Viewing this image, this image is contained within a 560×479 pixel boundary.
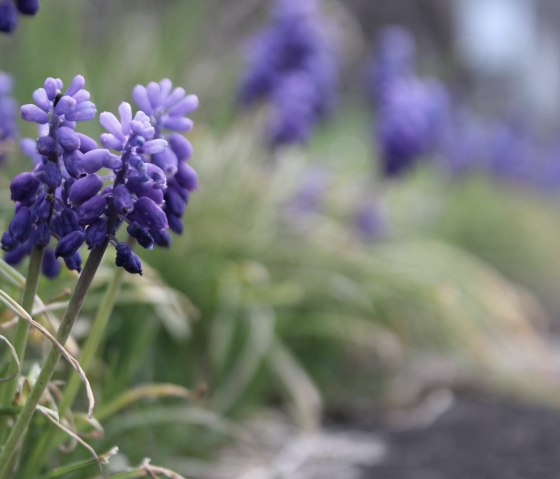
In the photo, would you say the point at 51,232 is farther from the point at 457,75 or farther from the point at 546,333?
the point at 457,75

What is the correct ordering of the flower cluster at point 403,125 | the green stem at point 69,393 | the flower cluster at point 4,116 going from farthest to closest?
the flower cluster at point 403,125
the flower cluster at point 4,116
the green stem at point 69,393

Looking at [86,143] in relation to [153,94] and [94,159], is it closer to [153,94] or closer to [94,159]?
[94,159]

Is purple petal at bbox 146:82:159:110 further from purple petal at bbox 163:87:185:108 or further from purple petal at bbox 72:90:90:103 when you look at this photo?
purple petal at bbox 72:90:90:103

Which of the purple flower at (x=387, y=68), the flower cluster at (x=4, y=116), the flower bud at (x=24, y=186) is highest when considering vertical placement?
the purple flower at (x=387, y=68)

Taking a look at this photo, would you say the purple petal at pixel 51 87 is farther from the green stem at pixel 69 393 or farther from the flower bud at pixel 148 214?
the green stem at pixel 69 393

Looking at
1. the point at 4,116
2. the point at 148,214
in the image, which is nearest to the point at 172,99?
the point at 148,214

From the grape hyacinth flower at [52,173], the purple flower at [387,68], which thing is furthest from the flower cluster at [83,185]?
the purple flower at [387,68]

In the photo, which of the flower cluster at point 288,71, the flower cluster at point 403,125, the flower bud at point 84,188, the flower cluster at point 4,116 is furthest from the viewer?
the flower cluster at point 403,125
